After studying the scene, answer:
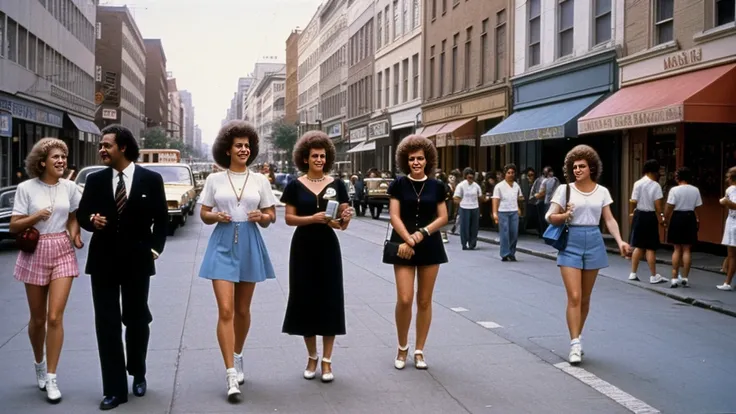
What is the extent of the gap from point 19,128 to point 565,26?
24.3 meters

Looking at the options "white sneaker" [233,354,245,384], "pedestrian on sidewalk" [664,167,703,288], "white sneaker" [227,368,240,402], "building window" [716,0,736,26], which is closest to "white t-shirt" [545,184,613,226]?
"white sneaker" [233,354,245,384]

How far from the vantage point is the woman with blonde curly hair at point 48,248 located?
6090 millimetres

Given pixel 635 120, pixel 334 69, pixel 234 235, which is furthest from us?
pixel 334 69

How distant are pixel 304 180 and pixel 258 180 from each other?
40 cm

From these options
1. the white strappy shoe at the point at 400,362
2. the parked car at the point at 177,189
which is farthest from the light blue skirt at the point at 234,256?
the parked car at the point at 177,189

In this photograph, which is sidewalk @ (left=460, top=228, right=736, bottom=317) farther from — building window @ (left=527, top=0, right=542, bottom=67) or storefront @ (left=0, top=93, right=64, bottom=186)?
storefront @ (left=0, top=93, right=64, bottom=186)

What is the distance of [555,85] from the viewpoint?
25.6 meters

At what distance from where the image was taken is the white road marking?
19.6 ft

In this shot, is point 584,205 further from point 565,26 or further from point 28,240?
point 565,26

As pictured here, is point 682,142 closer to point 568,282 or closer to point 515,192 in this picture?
point 515,192

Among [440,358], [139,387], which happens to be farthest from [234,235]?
[440,358]

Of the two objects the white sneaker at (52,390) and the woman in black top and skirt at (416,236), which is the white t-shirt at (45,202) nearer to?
the white sneaker at (52,390)

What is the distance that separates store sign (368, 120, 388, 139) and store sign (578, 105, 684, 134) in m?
28.4

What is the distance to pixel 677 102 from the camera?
1638 cm
